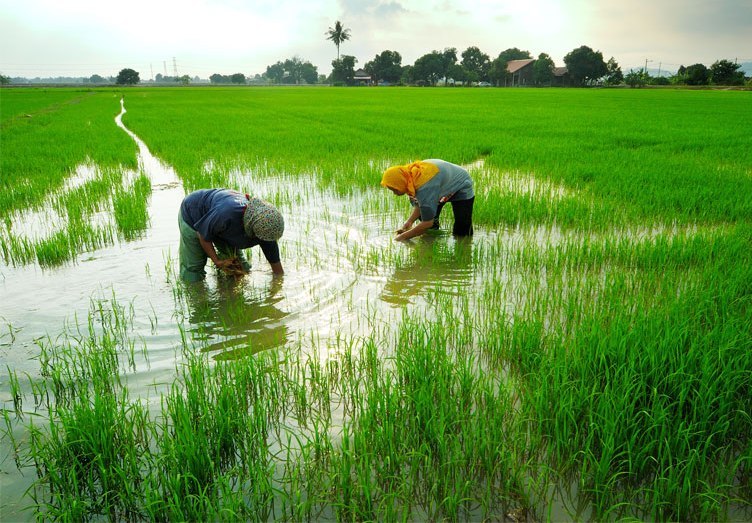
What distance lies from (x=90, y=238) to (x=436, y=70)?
223 feet

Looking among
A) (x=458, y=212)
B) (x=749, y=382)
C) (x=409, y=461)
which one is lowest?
(x=409, y=461)

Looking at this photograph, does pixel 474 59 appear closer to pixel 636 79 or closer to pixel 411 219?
pixel 636 79

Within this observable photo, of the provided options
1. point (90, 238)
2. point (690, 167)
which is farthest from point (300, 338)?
point (690, 167)

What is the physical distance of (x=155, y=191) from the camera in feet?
23.3

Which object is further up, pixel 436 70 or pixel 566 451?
pixel 436 70

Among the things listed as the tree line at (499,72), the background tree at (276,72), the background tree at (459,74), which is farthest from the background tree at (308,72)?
the background tree at (459,74)

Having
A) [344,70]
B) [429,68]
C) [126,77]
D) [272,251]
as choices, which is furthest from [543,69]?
[272,251]

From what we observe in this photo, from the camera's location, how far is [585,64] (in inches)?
2207

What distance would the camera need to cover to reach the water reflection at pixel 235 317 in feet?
9.50

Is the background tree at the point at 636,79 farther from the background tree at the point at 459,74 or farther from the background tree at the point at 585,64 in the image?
the background tree at the point at 459,74

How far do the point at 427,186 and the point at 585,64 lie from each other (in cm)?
6088

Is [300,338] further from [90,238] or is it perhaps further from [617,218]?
[617,218]

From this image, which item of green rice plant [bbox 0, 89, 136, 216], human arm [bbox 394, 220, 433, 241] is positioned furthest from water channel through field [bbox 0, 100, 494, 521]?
green rice plant [bbox 0, 89, 136, 216]

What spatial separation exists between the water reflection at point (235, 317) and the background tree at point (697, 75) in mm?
54997
